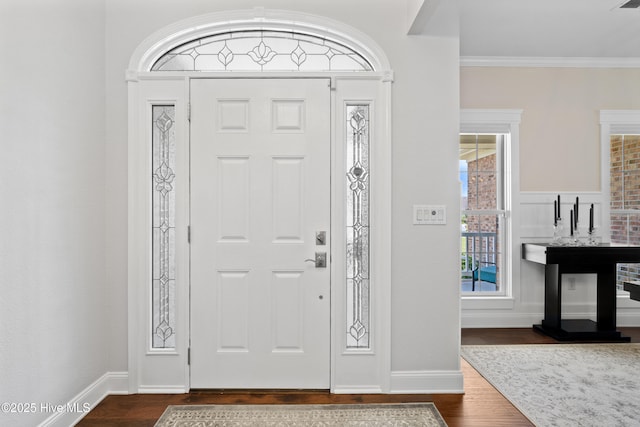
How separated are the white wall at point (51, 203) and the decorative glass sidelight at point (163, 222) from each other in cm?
32

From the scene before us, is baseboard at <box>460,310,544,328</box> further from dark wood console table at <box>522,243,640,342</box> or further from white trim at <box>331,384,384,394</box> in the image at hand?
white trim at <box>331,384,384,394</box>

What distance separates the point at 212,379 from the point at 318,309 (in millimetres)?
864

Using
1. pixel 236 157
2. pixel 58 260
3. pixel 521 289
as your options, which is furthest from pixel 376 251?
pixel 521 289

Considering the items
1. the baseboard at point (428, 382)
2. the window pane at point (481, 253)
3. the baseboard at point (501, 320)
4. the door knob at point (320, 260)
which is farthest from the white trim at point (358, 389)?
the window pane at point (481, 253)

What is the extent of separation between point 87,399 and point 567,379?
3257mm

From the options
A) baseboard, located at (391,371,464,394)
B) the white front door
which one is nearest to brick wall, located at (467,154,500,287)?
baseboard, located at (391,371,464,394)

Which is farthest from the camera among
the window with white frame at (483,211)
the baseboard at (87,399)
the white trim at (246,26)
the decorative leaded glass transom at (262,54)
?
the window with white frame at (483,211)

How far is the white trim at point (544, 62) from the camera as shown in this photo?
166 inches

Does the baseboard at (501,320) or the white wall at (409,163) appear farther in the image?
the baseboard at (501,320)

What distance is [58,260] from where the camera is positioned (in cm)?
224

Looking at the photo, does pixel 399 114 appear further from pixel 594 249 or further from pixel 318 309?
pixel 594 249

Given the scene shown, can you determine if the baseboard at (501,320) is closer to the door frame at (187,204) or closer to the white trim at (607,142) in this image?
the white trim at (607,142)

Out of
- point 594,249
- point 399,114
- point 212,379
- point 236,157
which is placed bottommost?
point 212,379

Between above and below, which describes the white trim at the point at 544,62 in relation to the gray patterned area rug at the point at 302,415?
above
